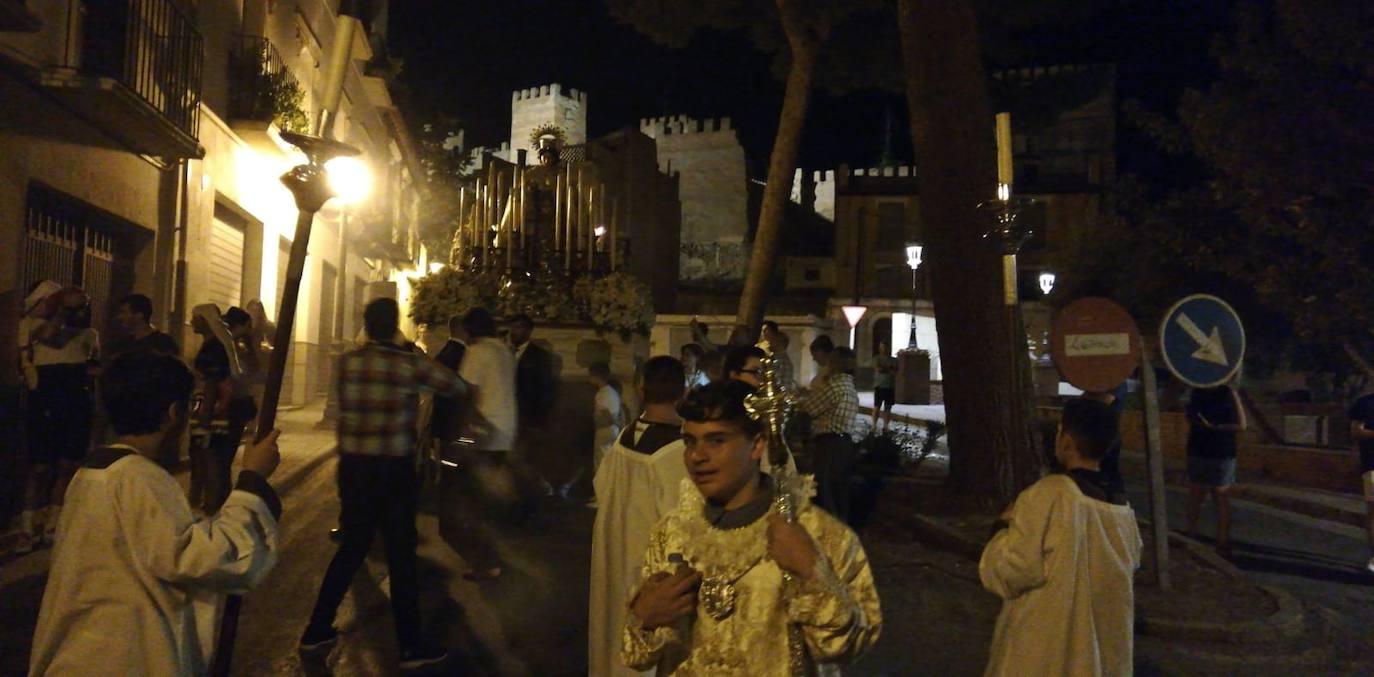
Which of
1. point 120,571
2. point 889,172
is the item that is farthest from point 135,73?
point 889,172

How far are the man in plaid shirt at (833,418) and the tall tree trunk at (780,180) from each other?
592 centimetres

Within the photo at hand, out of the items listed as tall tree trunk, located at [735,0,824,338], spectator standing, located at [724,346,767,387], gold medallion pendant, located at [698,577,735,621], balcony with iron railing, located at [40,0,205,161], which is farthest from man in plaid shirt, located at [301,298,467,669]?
tall tree trunk, located at [735,0,824,338]

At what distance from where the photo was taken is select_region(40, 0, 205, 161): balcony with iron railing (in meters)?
8.71

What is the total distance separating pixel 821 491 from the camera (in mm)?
7848

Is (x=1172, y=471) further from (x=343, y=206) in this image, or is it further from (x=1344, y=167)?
(x=343, y=206)

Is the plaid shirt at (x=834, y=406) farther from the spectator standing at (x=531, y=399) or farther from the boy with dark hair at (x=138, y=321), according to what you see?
the boy with dark hair at (x=138, y=321)

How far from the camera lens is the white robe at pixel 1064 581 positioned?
3449 millimetres

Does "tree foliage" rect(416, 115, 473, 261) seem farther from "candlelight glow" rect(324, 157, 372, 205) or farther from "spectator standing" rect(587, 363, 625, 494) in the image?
"spectator standing" rect(587, 363, 625, 494)

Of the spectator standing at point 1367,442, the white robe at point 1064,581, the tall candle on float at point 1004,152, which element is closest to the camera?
the white robe at point 1064,581

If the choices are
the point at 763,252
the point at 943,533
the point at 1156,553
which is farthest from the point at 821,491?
the point at 763,252

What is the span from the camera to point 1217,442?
9.02 meters

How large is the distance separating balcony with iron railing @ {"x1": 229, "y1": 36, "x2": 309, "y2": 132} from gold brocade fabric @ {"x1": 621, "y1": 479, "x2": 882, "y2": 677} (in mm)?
12775

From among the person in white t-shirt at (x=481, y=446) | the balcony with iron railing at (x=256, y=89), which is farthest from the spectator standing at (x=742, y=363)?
the balcony with iron railing at (x=256, y=89)

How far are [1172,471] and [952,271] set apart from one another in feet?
31.5
